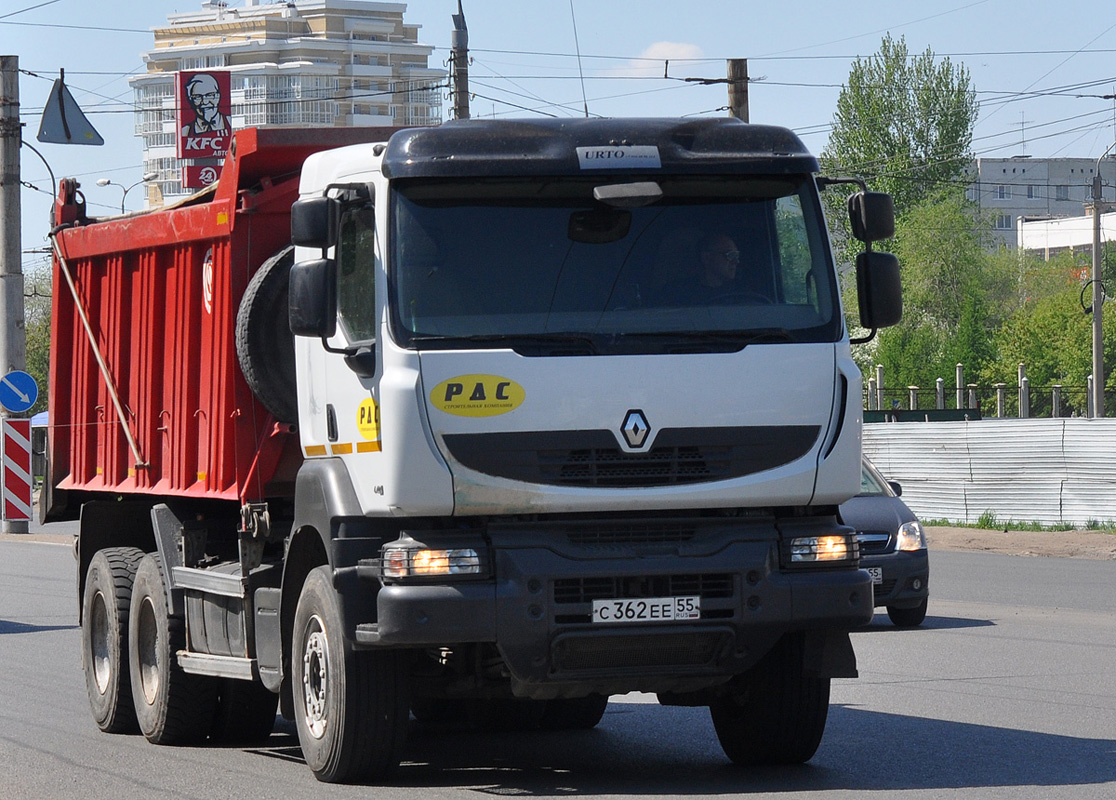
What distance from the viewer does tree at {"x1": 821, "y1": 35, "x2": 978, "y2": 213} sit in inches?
3826

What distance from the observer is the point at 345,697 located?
7645 mm

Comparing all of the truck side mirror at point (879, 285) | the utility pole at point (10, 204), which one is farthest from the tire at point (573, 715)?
the utility pole at point (10, 204)

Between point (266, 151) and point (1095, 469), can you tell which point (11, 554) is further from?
point (266, 151)

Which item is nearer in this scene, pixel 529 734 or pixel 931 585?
pixel 529 734

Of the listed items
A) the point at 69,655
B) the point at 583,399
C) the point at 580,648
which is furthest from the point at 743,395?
the point at 69,655

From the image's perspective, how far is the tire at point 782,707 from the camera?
8.28 m

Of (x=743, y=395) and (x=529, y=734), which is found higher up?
(x=743, y=395)

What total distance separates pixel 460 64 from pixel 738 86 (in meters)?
5.54

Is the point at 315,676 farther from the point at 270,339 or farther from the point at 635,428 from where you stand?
the point at 635,428

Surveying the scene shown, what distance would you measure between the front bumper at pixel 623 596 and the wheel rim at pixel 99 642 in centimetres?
379

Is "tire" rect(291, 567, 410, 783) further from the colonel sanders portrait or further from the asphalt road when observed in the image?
the colonel sanders portrait

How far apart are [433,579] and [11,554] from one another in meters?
21.8

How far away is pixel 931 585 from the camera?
1930cm

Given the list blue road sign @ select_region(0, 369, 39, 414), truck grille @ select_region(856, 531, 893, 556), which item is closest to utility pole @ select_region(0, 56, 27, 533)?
blue road sign @ select_region(0, 369, 39, 414)
